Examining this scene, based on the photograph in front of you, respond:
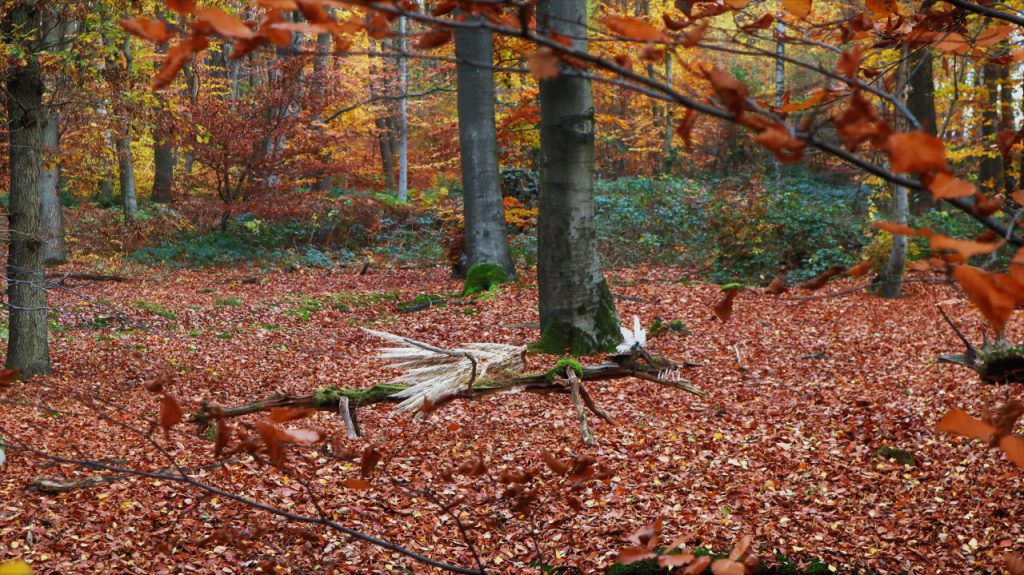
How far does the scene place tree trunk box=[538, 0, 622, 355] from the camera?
6.32 meters

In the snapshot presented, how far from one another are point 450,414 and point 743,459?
212 cm

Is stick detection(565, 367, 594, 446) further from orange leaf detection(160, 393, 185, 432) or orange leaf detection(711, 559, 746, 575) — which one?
orange leaf detection(160, 393, 185, 432)

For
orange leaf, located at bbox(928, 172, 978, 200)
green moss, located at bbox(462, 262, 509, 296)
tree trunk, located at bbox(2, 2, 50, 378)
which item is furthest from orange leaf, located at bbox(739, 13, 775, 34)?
green moss, located at bbox(462, 262, 509, 296)

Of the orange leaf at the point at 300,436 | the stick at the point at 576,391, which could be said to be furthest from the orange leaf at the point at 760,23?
the stick at the point at 576,391

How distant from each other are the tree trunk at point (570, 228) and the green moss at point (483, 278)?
3.65 meters

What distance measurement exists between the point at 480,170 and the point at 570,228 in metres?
4.55

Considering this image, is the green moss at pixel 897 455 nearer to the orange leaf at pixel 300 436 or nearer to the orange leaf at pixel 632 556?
the orange leaf at pixel 632 556

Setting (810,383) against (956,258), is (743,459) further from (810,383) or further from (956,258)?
(956,258)

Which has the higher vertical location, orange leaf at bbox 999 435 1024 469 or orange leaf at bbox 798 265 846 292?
orange leaf at bbox 798 265 846 292

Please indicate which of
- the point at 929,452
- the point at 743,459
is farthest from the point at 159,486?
the point at 929,452

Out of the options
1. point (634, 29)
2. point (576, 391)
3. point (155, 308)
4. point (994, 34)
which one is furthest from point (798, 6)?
point (155, 308)

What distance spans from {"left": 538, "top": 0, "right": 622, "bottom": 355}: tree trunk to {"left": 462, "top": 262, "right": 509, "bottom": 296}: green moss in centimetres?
365

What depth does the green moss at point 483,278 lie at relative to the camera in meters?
10.4

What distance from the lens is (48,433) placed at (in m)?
4.90
